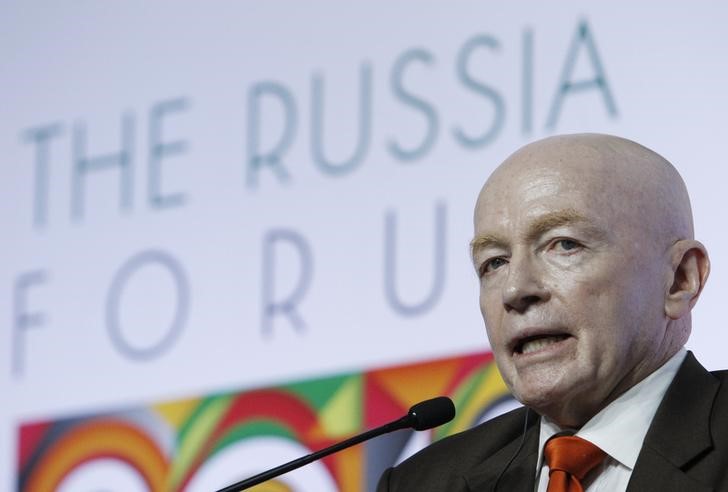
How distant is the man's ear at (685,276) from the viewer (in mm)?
2277

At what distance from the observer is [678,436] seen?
2164mm

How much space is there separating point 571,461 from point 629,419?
11 centimetres

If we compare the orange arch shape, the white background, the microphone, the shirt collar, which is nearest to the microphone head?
the microphone

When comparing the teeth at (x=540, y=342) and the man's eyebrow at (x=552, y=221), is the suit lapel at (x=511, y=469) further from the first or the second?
the man's eyebrow at (x=552, y=221)

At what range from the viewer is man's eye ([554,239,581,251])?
223cm

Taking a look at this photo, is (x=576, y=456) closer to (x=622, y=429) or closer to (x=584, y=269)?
(x=622, y=429)

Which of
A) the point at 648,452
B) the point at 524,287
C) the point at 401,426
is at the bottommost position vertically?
the point at 648,452

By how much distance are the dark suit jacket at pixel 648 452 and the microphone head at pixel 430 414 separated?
0.35ft

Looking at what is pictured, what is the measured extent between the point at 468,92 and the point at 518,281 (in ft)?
3.90

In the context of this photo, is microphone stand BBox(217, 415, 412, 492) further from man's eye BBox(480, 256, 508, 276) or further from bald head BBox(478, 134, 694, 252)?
bald head BBox(478, 134, 694, 252)

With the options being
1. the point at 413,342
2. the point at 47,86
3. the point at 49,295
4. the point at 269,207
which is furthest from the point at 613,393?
the point at 47,86

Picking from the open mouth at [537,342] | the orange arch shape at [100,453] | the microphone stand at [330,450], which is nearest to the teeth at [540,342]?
the open mouth at [537,342]

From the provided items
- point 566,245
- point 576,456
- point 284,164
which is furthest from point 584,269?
point 284,164

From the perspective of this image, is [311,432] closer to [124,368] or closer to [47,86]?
[124,368]
